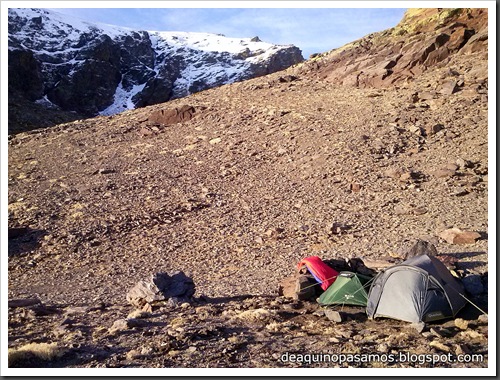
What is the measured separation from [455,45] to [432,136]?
26.7 ft

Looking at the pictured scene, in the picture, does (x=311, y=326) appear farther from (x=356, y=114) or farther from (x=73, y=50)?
(x=73, y=50)

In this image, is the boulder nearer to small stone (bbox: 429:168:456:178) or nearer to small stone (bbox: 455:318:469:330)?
small stone (bbox: 455:318:469:330)

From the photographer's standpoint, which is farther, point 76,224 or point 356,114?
point 356,114

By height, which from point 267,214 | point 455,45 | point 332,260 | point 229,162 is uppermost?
point 455,45

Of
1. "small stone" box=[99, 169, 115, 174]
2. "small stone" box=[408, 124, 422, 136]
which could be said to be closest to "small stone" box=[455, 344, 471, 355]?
"small stone" box=[408, 124, 422, 136]

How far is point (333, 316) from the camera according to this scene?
6.85 meters

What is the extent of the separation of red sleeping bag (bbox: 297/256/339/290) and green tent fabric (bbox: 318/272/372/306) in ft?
0.98

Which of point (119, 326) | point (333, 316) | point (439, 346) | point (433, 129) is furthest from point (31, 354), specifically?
point (433, 129)

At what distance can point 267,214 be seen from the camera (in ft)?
41.0

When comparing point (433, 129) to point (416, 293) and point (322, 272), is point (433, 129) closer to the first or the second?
point (322, 272)

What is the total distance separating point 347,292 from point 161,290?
347 cm

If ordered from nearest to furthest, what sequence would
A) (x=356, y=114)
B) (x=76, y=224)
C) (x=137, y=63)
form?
(x=76, y=224), (x=356, y=114), (x=137, y=63)

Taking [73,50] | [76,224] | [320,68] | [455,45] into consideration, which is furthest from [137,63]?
[76,224]

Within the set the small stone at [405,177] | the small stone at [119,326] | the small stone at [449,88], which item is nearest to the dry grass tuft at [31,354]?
the small stone at [119,326]
